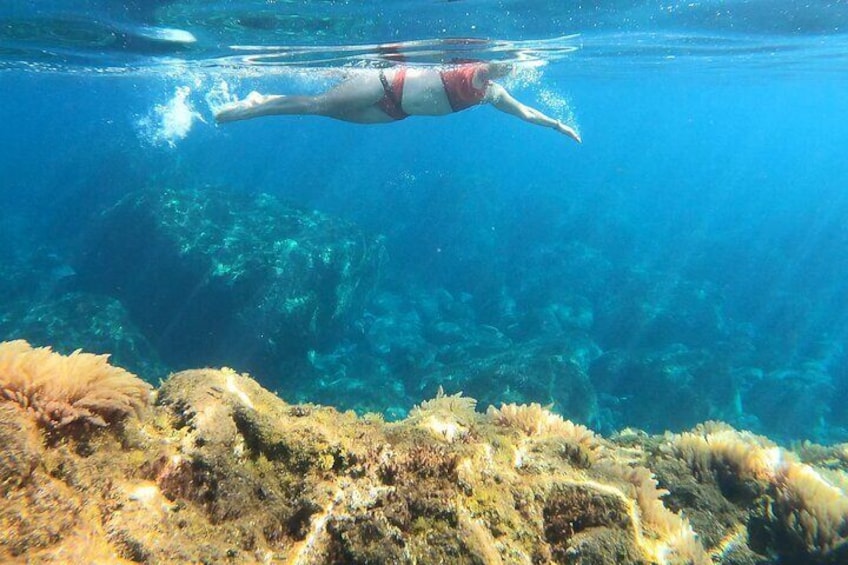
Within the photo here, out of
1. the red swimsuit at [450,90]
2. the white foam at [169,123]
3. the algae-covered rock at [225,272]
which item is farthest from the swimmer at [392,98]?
the white foam at [169,123]

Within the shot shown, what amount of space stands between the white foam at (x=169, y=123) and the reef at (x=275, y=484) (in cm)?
3501

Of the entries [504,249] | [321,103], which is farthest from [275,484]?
[504,249]

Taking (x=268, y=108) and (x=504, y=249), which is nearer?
(x=268, y=108)

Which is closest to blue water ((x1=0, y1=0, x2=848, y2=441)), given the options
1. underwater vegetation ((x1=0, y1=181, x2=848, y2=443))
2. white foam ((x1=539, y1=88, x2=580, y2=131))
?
underwater vegetation ((x1=0, y1=181, x2=848, y2=443))

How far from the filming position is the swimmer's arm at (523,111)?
7363 mm

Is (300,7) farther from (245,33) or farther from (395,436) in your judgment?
(395,436)

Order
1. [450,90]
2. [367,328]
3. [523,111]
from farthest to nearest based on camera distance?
[367,328] → [523,111] → [450,90]

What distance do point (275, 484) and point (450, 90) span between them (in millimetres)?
6539

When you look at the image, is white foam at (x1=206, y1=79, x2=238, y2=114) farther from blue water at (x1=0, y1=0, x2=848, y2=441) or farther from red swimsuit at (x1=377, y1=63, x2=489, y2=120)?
red swimsuit at (x1=377, y1=63, x2=489, y2=120)

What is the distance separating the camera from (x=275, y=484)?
2.19 meters

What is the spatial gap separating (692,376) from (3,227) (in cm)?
3338

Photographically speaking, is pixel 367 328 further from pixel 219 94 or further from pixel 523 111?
pixel 219 94

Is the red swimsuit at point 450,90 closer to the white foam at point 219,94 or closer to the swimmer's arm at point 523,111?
the swimmer's arm at point 523,111

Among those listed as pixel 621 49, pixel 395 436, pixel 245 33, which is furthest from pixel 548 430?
pixel 621 49
